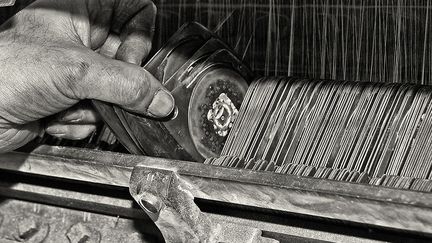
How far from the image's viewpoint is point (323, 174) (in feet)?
7.38

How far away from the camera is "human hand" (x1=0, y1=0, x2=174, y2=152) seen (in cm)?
221

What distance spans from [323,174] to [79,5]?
29.7 inches

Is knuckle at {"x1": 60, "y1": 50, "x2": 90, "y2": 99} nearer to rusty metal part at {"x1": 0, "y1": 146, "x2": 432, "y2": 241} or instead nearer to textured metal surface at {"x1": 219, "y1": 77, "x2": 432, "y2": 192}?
rusty metal part at {"x1": 0, "y1": 146, "x2": 432, "y2": 241}

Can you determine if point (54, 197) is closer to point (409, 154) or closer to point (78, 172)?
point (78, 172)

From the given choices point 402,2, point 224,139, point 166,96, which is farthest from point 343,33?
point 166,96

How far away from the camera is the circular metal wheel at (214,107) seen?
7.98 ft

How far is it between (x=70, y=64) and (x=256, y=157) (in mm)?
546

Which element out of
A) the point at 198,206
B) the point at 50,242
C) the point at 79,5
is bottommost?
the point at 50,242

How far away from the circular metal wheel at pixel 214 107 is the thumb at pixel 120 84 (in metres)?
0.20

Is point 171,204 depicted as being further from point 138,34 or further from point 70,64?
point 138,34

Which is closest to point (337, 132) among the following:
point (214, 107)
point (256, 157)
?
point (256, 157)

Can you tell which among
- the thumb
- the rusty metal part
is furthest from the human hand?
the rusty metal part

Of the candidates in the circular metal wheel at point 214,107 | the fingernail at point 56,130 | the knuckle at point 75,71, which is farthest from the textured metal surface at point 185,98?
the fingernail at point 56,130

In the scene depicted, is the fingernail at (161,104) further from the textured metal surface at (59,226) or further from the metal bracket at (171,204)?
the textured metal surface at (59,226)
